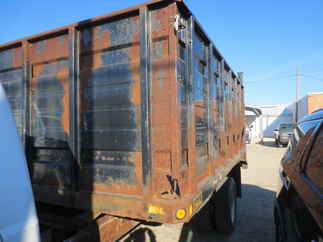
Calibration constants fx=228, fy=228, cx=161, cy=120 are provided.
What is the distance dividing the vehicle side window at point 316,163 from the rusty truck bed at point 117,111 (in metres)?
1.01

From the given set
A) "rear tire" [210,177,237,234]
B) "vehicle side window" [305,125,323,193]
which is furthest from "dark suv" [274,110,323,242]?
"rear tire" [210,177,237,234]

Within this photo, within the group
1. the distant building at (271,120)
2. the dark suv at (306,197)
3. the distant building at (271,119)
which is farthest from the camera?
the distant building at (271,120)

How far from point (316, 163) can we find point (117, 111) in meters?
1.87

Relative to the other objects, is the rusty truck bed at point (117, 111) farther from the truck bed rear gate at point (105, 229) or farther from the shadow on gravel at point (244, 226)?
the shadow on gravel at point (244, 226)

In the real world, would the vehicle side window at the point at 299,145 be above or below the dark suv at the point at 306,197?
above

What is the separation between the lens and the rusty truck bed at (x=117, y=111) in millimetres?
1988

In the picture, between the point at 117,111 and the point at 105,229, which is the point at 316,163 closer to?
the point at 117,111

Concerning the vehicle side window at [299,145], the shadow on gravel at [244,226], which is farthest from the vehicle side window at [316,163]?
the shadow on gravel at [244,226]

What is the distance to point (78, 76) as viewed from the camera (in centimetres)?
233

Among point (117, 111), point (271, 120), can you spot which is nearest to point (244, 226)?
point (117, 111)

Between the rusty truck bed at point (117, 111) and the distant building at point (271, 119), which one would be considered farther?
the distant building at point (271, 119)

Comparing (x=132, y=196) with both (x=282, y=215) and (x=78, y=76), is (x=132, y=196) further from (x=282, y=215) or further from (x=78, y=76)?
(x=282, y=215)

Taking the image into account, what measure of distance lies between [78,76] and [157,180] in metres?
1.31

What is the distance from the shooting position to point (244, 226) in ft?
15.2
